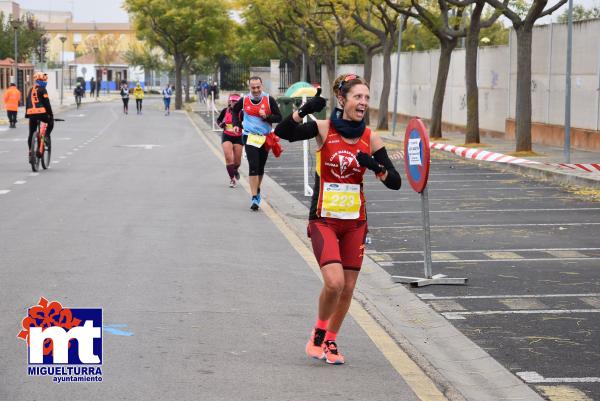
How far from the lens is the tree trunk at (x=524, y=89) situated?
28.7 m

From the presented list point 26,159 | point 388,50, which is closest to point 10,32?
point 388,50

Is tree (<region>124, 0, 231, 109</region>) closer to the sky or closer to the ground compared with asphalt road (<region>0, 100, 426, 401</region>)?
closer to the sky

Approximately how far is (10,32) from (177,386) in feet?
269

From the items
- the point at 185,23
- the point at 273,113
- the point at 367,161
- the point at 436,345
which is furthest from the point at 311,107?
the point at 185,23

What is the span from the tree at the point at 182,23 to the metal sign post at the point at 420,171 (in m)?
73.2

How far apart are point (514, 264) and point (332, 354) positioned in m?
4.83

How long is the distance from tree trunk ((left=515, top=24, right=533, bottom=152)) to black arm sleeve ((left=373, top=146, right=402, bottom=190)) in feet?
69.6

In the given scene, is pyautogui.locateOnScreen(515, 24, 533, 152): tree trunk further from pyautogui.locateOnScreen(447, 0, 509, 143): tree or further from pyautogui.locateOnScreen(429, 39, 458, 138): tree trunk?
pyautogui.locateOnScreen(429, 39, 458, 138): tree trunk

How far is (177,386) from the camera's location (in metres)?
6.94

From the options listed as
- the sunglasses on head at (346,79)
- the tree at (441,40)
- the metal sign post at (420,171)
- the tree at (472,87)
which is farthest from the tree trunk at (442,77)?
the sunglasses on head at (346,79)

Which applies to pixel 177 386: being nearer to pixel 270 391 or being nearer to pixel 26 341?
pixel 270 391

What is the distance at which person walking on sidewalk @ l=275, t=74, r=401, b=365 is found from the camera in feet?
25.1

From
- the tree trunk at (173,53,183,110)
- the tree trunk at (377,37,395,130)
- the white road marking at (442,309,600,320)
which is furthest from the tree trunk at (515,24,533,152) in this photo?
the tree trunk at (173,53,183,110)

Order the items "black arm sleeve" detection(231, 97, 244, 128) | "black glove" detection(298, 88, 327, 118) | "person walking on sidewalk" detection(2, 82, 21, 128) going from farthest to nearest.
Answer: "person walking on sidewalk" detection(2, 82, 21, 128)
"black arm sleeve" detection(231, 97, 244, 128)
"black glove" detection(298, 88, 327, 118)
